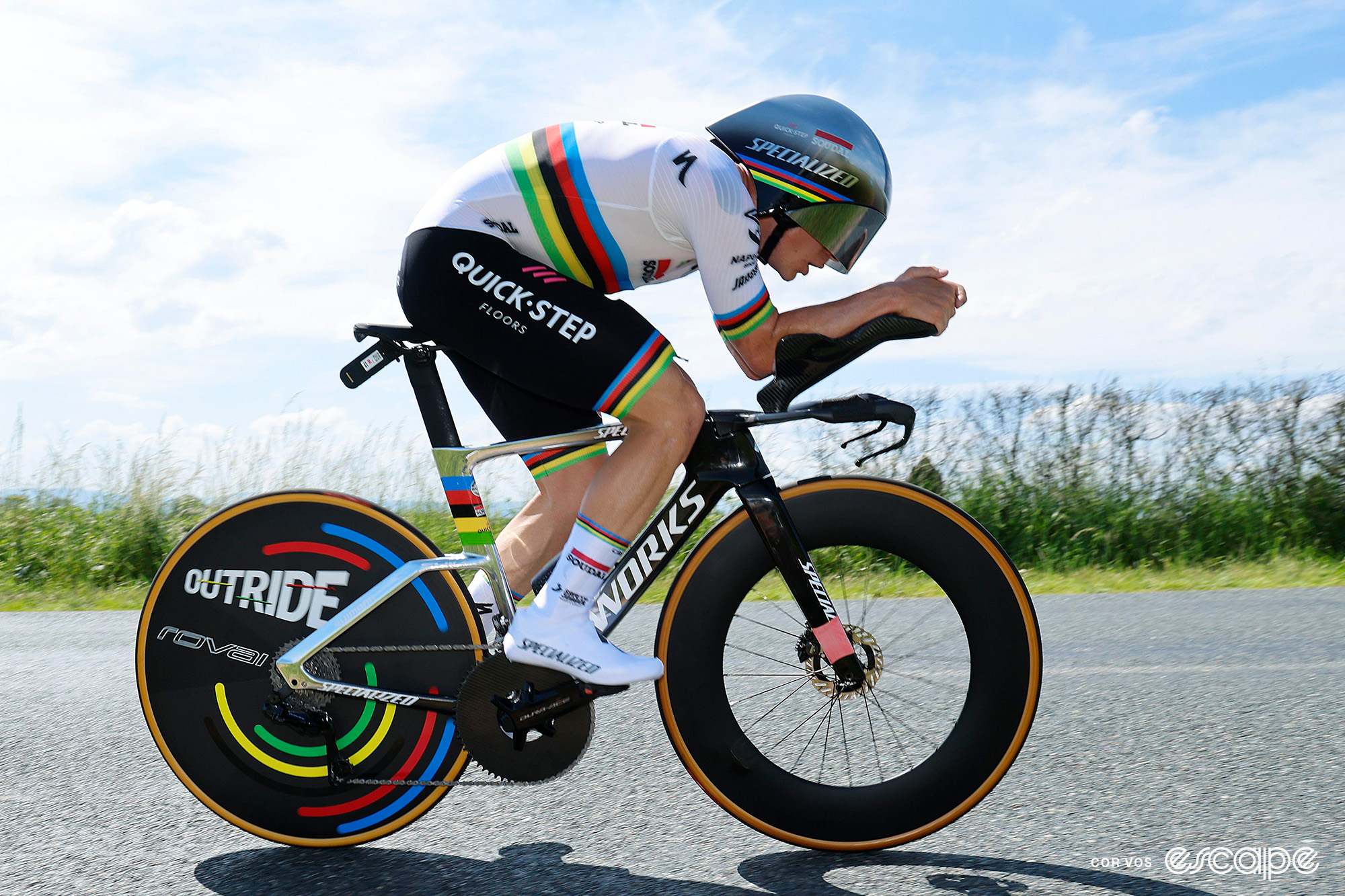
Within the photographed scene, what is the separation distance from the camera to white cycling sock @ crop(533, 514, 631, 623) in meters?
2.32

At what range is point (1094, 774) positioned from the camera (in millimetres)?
2824

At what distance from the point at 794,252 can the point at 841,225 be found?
0.15 meters

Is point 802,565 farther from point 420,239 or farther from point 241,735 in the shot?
point 241,735

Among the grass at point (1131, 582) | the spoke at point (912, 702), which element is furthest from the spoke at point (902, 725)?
the grass at point (1131, 582)

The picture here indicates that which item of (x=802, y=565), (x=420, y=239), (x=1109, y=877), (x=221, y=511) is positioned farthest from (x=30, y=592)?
(x=1109, y=877)

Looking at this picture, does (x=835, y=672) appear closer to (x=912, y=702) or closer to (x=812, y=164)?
(x=912, y=702)

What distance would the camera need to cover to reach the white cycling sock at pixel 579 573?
2324 mm

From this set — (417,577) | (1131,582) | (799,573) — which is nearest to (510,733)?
(417,577)

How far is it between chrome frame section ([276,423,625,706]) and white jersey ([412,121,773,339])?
17.7 inches

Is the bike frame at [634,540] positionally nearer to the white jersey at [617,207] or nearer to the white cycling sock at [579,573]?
the white cycling sock at [579,573]

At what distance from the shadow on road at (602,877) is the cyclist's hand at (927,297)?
1.29m

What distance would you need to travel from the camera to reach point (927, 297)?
231 centimetres

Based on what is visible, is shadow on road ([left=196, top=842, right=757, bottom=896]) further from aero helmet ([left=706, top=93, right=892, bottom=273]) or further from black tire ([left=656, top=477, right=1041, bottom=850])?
aero helmet ([left=706, top=93, right=892, bottom=273])

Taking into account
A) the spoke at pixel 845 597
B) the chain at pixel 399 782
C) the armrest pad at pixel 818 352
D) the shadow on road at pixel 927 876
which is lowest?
the shadow on road at pixel 927 876
